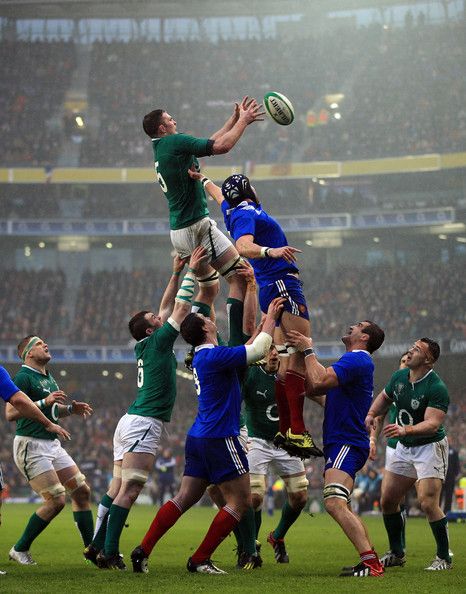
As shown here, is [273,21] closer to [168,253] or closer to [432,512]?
[168,253]

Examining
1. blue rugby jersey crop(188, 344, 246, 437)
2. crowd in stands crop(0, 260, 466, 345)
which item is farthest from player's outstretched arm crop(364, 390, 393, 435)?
crowd in stands crop(0, 260, 466, 345)

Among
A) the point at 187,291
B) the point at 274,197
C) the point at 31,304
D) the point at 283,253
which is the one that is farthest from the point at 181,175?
the point at 274,197

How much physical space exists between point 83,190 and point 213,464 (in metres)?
43.3

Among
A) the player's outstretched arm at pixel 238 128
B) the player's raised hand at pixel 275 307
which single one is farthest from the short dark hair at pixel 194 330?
the player's outstretched arm at pixel 238 128

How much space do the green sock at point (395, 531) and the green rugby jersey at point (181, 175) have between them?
13.0ft

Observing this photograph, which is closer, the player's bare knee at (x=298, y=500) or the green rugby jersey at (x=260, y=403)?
the player's bare knee at (x=298, y=500)

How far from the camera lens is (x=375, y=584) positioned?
344 inches

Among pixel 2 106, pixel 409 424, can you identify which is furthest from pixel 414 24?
pixel 409 424

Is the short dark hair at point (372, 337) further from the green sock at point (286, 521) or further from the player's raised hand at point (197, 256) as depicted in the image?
the green sock at point (286, 521)

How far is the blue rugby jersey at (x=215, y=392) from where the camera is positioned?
31.6 feet

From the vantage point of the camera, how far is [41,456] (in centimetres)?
1188

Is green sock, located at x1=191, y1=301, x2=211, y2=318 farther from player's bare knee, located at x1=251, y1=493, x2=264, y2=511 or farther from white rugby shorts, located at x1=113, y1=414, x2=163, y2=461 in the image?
player's bare knee, located at x1=251, y1=493, x2=264, y2=511

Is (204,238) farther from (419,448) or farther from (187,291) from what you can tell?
(419,448)

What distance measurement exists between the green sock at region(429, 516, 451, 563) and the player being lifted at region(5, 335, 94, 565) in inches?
162
